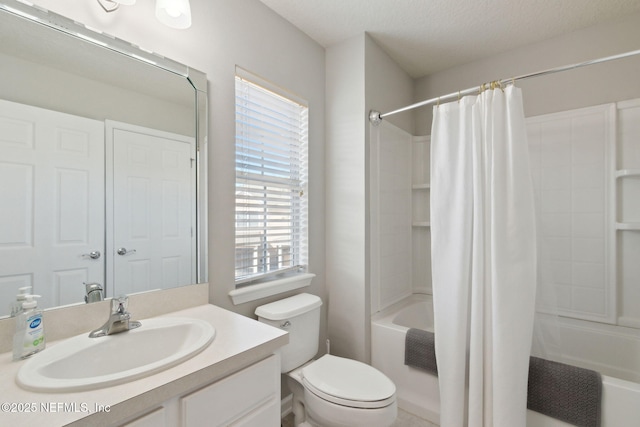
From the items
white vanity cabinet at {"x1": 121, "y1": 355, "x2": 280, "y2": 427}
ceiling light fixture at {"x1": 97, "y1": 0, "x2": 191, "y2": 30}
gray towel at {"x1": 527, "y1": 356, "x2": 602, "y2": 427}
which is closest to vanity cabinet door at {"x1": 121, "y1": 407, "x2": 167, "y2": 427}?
white vanity cabinet at {"x1": 121, "y1": 355, "x2": 280, "y2": 427}

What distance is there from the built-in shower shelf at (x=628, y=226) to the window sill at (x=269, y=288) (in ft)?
6.40

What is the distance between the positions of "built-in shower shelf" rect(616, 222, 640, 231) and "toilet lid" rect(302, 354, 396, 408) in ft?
5.71

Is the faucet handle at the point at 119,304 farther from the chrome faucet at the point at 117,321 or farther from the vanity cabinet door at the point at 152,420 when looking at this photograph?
the vanity cabinet door at the point at 152,420

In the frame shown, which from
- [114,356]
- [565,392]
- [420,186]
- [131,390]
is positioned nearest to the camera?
[131,390]

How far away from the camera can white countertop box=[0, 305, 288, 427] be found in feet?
2.02

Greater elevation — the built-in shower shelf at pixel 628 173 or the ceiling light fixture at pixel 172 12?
the ceiling light fixture at pixel 172 12

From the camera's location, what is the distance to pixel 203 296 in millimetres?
1385

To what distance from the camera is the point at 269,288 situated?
66.3 inches

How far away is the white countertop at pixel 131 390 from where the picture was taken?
2.02 ft

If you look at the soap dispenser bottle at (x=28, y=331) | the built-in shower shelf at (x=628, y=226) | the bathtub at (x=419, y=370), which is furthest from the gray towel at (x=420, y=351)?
the soap dispenser bottle at (x=28, y=331)

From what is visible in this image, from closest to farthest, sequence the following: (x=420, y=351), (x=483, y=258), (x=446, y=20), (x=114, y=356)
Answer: (x=114, y=356) < (x=483, y=258) < (x=420, y=351) < (x=446, y=20)

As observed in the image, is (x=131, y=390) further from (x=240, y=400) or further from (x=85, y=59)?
(x=85, y=59)

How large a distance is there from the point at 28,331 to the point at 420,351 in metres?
1.78

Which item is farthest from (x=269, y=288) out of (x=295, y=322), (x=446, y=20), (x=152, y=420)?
(x=446, y=20)
